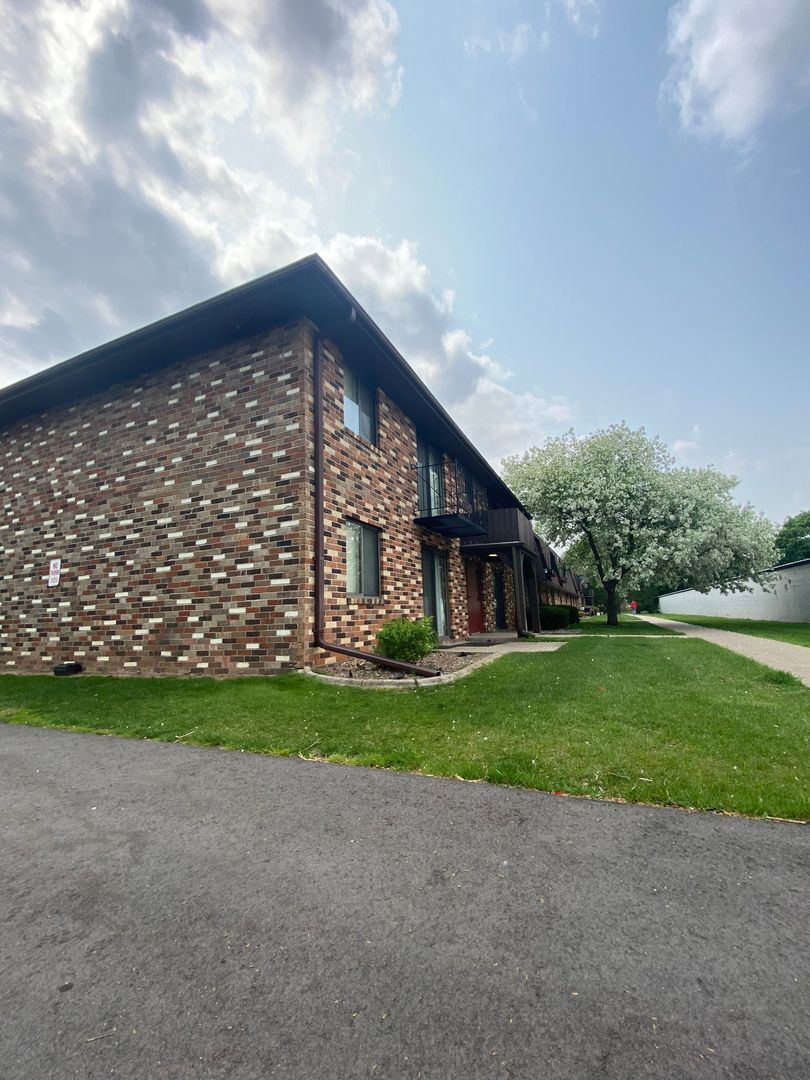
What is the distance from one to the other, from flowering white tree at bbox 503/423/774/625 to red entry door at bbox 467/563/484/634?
26.5ft

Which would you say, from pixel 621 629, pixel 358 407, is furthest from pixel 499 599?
pixel 358 407

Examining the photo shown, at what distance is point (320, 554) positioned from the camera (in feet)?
24.3

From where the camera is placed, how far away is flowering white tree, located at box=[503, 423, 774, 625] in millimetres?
19875

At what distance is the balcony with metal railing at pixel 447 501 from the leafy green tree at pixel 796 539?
45.6m

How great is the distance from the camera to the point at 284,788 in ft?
10.5

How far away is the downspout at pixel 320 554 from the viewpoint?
Result: 6918 millimetres

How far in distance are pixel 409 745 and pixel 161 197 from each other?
678 inches

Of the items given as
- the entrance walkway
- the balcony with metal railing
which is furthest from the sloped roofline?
the entrance walkway

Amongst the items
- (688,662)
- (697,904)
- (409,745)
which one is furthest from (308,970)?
(688,662)

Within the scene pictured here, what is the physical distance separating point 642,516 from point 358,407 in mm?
16473

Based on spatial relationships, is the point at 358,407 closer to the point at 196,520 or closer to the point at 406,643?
the point at 196,520

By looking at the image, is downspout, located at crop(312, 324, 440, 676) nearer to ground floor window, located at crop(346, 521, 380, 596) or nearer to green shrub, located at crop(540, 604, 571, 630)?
ground floor window, located at crop(346, 521, 380, 596)

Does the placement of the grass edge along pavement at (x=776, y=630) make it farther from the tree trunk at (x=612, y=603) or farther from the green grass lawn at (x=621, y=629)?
the tree trunk at (x=612, y=603)

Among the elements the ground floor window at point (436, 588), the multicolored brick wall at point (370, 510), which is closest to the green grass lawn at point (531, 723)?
the multicolored brick wall at point (370, 510)
